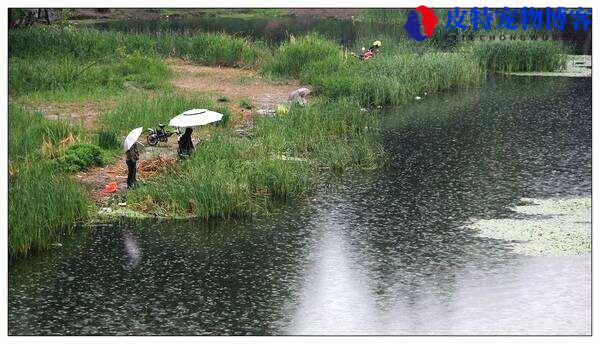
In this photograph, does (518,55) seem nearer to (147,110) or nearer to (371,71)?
(371,71)

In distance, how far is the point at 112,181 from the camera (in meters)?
19.4

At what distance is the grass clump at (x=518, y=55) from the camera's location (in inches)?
1355

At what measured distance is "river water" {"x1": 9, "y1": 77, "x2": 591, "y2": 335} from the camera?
1308 centimetres

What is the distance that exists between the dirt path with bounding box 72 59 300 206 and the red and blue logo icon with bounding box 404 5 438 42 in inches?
327

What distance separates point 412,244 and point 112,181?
20.6ft

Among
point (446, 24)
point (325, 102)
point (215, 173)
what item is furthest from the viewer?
Result: point (446, 24)

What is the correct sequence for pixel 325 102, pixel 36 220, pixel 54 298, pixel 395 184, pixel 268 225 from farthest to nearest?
pixel 325 102
pixel 395 184
pixel 268 225
pixel 36 220
pixel 54 298

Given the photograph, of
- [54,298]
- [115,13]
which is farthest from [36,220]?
[115,13]

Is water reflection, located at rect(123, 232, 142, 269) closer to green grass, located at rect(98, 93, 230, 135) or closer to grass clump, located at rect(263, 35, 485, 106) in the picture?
green grass, located at rect(98, 93, 230, 135)

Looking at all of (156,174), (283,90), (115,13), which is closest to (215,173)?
(156,174)

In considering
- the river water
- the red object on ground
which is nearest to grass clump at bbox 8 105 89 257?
the river water

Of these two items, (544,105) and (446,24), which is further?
(446,24)

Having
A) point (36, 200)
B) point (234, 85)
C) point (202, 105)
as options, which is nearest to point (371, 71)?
point (234, 85)

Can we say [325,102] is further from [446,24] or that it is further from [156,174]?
[446,24]
